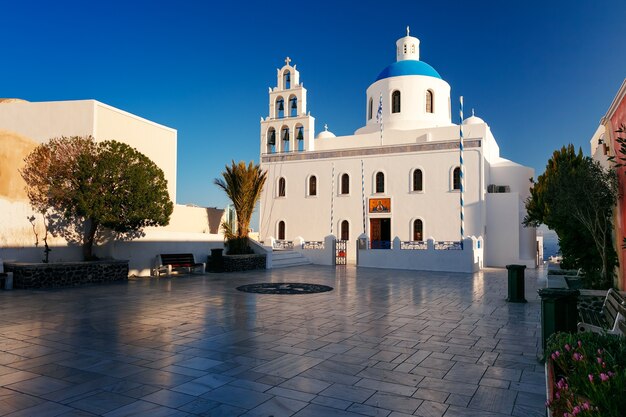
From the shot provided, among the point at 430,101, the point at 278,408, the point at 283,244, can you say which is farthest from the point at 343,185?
the point at 278,408

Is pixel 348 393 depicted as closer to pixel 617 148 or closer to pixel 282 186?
pixel 617 148

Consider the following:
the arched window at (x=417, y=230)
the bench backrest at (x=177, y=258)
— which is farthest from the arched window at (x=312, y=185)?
the bench backrest at (x=177, y=258)

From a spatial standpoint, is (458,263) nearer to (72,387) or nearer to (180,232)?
(180,232)

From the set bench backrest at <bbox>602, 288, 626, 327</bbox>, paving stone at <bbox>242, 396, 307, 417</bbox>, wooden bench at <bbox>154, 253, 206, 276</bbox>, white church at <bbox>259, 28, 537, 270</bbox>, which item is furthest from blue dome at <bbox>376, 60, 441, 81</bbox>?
paving stone at <bbox>242, 396, 307, 417</bbox>

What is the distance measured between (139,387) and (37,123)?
45.1ft

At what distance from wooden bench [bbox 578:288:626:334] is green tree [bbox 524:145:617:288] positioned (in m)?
3.06

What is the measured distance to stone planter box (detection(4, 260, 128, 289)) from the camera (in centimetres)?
1148

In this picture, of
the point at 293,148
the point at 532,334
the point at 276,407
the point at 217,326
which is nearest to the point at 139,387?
the point at 276,407

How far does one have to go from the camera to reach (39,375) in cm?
476

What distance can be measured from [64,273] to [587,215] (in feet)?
43.1

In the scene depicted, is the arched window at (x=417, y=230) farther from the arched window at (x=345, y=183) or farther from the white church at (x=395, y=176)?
the arched window at (x=345, y=183)

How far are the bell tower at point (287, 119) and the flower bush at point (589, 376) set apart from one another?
2368 centimetres

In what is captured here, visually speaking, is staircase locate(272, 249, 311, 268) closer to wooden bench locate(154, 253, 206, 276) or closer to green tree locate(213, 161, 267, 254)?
green tree locate(213, 161, 267, 254)

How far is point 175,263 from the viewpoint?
52.5 feet
